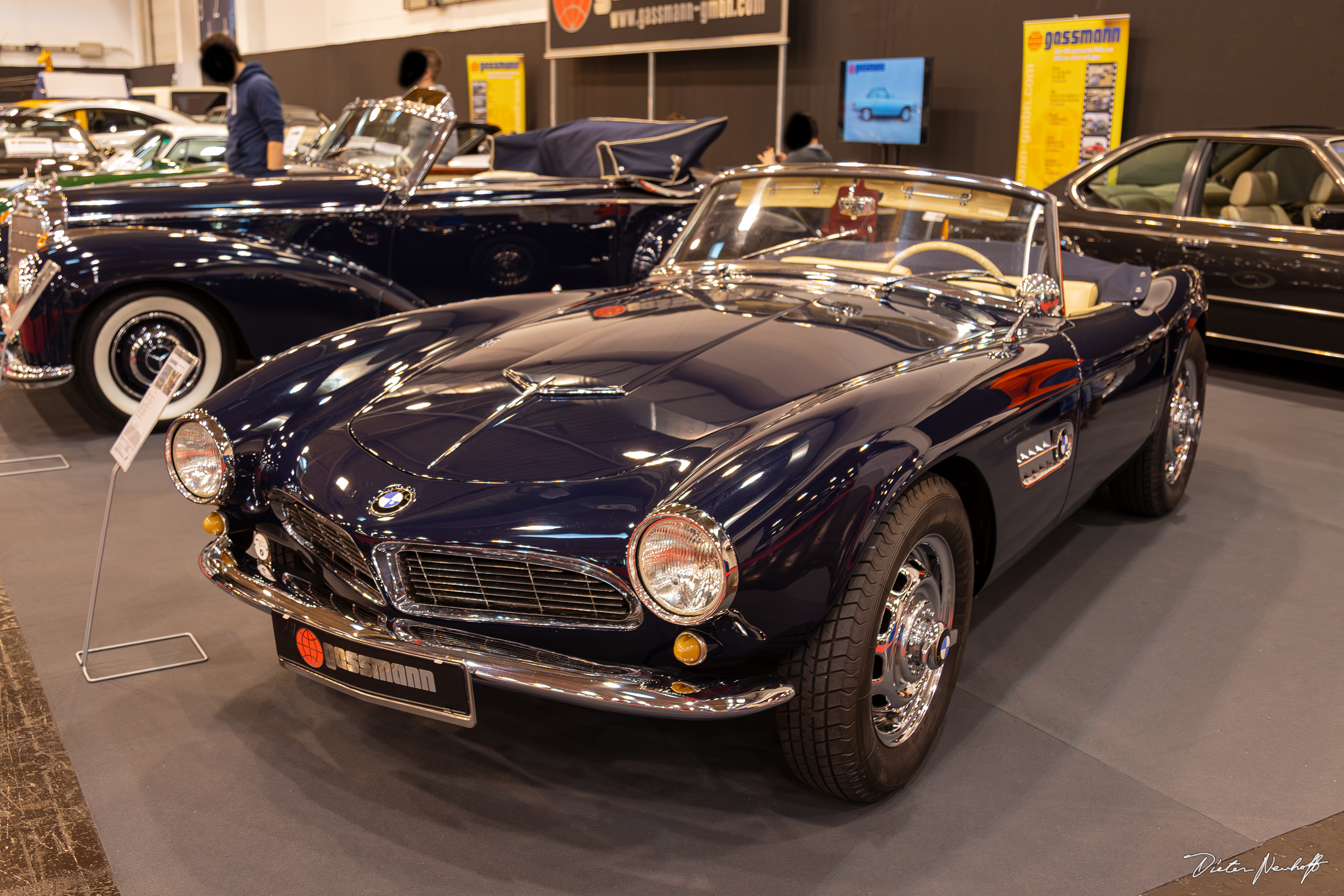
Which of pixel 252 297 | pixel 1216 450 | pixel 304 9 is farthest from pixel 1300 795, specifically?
pixel 304 9

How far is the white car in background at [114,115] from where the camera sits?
491 inches

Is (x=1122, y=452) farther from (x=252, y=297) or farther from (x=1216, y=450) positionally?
(x=252, y=297)

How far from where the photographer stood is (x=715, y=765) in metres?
2.46

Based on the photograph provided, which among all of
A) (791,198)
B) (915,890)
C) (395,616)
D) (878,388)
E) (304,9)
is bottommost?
(915,890)

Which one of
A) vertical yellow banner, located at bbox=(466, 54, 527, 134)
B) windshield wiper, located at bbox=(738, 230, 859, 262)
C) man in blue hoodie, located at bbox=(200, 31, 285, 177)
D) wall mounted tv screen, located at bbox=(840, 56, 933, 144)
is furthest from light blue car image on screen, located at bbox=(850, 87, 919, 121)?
windshield wiper, located at bbox=(738, 230, 859, 262)

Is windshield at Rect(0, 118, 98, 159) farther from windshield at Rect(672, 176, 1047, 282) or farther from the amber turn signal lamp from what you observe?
the amber turn signal lamp

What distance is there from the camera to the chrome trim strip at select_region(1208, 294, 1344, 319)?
5.67 metres

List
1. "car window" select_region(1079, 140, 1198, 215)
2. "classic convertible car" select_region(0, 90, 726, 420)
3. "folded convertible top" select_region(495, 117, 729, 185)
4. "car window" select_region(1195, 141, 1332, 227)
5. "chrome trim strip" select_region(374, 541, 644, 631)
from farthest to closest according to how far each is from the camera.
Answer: "car window" select_region(1079, 140, 1198, 215)
"folded convertible top" select_region(495, 117, 729, 185)
"car window" select_region(1195, 141, 1332, 227)
"classic convertible car" select_region(0, 90, 726, 420)
"chrome trim strip" select_region(374, 541, 644, 631)

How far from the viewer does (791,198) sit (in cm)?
347

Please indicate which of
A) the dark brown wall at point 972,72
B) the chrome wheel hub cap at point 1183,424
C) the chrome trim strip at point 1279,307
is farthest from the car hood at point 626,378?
the dark brown wall at point 972,72

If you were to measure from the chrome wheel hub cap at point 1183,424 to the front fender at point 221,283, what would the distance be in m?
3.51

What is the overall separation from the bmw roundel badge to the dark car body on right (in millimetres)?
4665

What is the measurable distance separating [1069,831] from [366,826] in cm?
142

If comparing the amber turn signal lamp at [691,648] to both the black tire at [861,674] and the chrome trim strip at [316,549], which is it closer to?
the black tire at [861,674]
